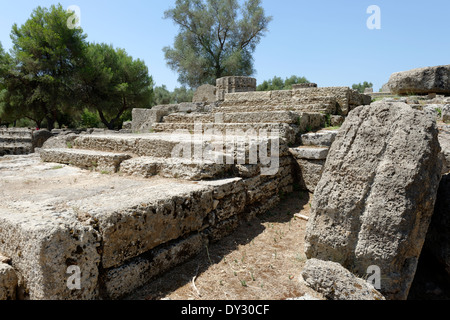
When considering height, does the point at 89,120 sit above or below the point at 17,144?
above

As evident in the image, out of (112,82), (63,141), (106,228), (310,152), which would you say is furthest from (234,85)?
(112,82)

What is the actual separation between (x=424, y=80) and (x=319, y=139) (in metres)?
5.85

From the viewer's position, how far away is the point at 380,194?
2213 mm

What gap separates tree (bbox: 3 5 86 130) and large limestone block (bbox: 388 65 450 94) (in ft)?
64.2

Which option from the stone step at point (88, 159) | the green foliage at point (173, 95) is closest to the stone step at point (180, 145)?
the stone step at point (88, 159)

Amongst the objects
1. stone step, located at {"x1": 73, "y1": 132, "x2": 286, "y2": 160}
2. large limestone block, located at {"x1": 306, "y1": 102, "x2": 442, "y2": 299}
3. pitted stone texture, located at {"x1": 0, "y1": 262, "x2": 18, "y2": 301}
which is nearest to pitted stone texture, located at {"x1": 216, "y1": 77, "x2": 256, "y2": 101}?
stone step, located at {"x1": 73, "y1": 132, "x2": 286, "y2": 160}

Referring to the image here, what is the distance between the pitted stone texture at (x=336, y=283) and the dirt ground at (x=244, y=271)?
Result: 86mm

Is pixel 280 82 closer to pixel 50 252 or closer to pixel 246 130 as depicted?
pixel 246 130

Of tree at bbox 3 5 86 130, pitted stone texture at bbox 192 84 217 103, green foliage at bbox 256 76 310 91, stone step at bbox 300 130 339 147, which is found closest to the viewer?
stone step at bbox 300 130 339 147

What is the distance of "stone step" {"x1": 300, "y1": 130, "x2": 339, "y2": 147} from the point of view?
14.9 feet

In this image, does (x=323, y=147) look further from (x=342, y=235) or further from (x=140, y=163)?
(x=140, y=163)

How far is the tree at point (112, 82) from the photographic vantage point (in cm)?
2166

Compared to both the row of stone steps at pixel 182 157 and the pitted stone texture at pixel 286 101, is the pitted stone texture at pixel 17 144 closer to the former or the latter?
the row of stone steps at pixel 182 157

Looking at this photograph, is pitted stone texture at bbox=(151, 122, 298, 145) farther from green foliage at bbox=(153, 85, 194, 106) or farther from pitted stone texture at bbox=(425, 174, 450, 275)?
green foliage at bbox=(153, 85, 194, 106)
